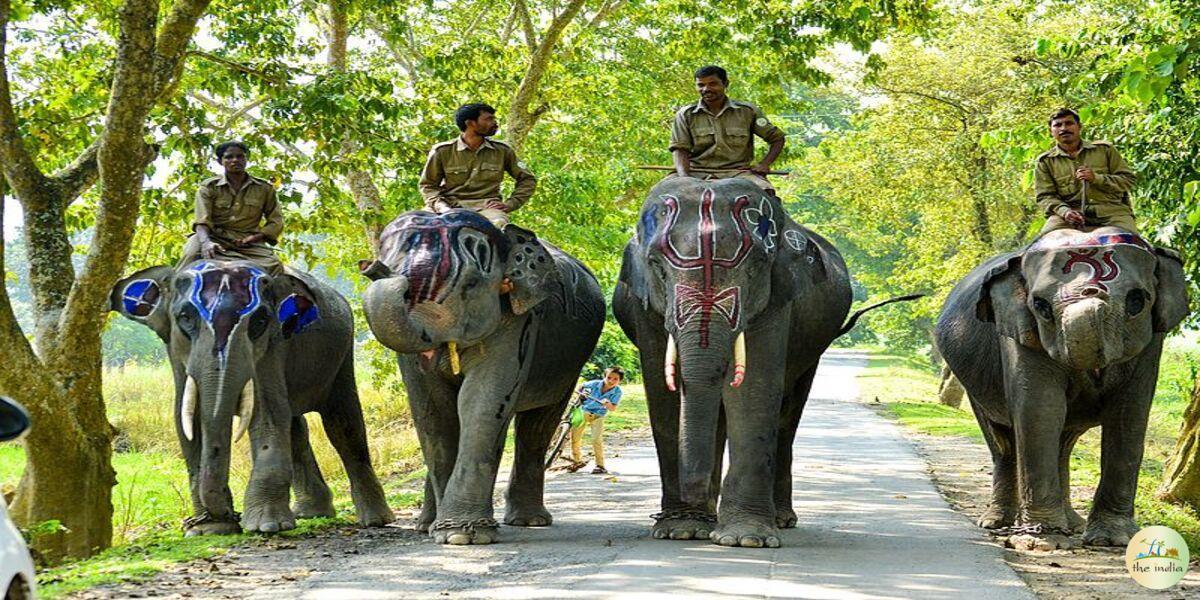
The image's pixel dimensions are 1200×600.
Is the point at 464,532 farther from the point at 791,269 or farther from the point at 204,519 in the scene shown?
the point at 791,269

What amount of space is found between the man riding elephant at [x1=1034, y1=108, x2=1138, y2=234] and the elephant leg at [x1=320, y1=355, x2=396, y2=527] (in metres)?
5.30

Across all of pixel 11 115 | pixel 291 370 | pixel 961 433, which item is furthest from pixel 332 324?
pixel 961 433

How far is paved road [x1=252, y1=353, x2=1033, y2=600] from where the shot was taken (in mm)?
7672

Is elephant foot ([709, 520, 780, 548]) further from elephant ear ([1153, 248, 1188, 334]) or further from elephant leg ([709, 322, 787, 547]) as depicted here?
elephant ear ([1153, 248, 1188, 334])

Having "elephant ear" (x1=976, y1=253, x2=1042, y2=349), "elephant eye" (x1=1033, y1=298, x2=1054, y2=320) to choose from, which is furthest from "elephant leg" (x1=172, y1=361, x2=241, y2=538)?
"elephant eye" (x1=1033, y1=298, x2=1054, y2=320)

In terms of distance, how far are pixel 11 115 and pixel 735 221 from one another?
6.28 meters

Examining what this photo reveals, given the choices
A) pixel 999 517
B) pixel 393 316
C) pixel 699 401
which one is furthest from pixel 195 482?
pixel 999 517

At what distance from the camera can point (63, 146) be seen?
15758mm

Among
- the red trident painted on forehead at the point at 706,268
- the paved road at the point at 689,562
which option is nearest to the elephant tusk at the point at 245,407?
the paved road at the point at 689,562

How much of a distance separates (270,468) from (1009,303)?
5.09m

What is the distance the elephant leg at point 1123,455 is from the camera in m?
10.0

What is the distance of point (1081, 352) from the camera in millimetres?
9438

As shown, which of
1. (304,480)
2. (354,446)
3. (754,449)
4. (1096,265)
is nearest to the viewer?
(754,449)

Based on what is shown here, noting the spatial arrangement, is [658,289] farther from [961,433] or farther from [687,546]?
[961,433]
